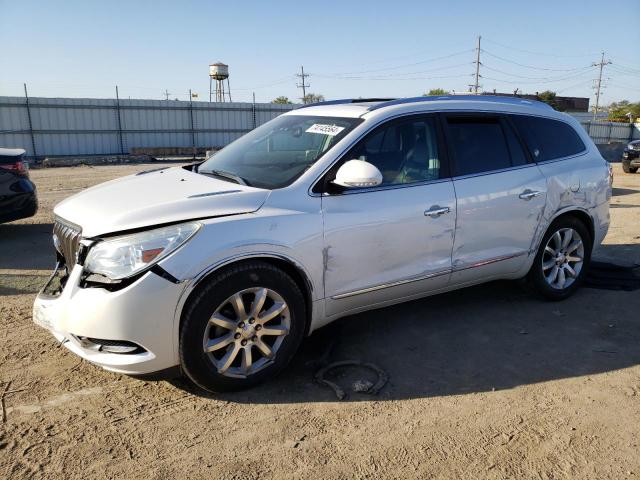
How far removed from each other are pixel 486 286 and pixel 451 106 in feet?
6.59

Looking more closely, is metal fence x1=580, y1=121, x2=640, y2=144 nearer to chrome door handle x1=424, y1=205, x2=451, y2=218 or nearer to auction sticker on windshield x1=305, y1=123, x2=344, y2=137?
chrome door handle x1=424, y1=205, x2=451, y2=218

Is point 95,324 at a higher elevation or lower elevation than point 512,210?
lower

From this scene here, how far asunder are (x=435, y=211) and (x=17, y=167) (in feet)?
19.5

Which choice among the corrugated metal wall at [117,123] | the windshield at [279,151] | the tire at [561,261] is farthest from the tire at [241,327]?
the corrugated metal wall at [117,123]

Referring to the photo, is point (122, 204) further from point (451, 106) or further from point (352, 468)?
point (451, 106)

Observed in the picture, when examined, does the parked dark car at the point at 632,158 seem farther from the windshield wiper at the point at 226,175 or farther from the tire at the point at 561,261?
the windshield wiper at the point at 226,175

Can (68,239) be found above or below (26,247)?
above

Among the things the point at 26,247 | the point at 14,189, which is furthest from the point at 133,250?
the point at 14,189

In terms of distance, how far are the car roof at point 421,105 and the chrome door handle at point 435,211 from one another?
0.76 metres

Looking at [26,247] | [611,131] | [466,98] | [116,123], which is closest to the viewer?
[466,98]

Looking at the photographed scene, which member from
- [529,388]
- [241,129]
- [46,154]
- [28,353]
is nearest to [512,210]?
[529,388]

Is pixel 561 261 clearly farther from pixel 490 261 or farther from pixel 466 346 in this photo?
pixel 466 346

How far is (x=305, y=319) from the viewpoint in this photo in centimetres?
356

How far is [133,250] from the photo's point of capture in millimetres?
3012
